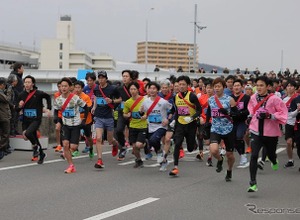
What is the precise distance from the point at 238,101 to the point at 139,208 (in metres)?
4.98

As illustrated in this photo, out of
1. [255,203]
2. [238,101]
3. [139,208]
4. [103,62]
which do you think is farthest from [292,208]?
[103,62]

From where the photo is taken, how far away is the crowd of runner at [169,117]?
29.5 feet

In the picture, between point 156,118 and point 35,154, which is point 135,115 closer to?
point 156,118

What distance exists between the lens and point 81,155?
14.2 meters

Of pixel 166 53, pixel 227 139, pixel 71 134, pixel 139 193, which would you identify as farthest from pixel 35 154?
pixel 166 53

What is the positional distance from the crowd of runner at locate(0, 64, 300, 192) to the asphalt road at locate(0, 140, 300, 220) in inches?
13.9

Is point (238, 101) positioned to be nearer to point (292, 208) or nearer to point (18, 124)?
point (292, 208)

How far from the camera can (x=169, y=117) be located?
37.5 feet

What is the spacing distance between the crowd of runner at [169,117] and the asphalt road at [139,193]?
1.16 ft

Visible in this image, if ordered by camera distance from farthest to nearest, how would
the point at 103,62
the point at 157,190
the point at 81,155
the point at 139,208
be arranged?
the point at 103,62
the point at 81,155
the point at 157,190
the point at 139,208

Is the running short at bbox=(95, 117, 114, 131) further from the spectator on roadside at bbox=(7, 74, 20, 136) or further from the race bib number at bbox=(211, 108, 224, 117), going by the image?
the race bib number at bbox=(211, 108, 224, 117)

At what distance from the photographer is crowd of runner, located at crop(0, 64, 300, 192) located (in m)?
9.00

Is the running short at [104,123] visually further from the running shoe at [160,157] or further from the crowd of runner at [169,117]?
the running shoe at [160,157]

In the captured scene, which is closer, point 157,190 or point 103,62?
point 157,190
